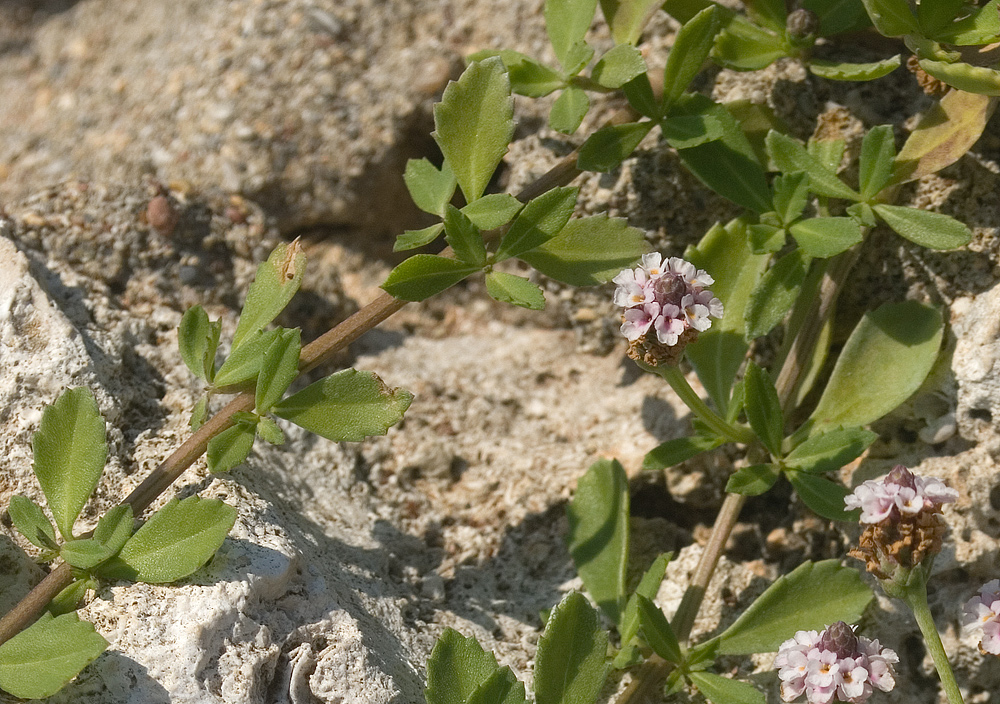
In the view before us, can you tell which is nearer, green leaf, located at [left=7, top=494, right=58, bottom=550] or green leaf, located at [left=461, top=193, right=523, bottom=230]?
green leaf, located at [left=7, top=494, right=58, bottom=550]

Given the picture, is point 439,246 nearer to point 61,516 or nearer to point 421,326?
point 421,326

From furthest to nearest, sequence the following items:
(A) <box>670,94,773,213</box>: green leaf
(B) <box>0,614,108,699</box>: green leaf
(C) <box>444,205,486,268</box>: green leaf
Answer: (A) <box>670,94,773,213</box>: green leaf, (C) <box>444,205,486,268</box>: green leaf, (B) <box>0,614,108,699</box>: green leaf

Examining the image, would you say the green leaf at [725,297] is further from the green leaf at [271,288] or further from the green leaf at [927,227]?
the green leaf at [271,288]

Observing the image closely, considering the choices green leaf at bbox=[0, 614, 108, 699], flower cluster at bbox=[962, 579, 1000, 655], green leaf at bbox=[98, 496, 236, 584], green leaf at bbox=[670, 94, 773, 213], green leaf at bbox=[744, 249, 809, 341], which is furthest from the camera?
green leaf at bbox=[670, 94, 773, 213]

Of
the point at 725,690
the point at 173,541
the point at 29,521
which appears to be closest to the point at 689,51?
the point at 725,690

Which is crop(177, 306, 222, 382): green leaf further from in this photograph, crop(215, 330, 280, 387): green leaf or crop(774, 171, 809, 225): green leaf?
crop(774, 171, 809, 225): green leaf

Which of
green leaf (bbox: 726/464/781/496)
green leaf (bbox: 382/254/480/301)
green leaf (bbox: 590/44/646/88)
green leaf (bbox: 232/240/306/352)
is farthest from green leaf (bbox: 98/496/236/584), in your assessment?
green leaf (bbox: 590/44/646/88)
